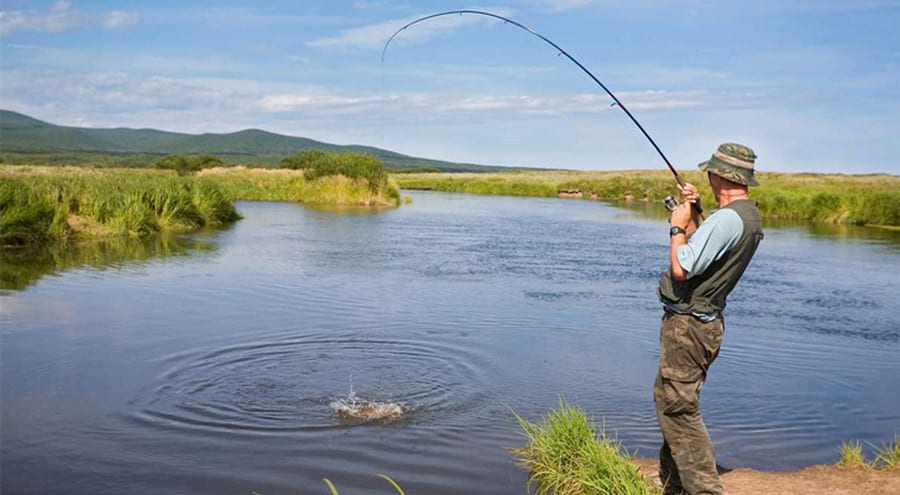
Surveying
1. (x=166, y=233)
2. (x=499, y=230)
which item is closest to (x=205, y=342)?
(x=166, y=233)

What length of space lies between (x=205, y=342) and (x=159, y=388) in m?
1.72

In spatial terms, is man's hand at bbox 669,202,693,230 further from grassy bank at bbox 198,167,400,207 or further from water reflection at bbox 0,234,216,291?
grassy bank at bbox 198,167,400,207

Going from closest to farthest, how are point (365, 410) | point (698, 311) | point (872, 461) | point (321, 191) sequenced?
point (698, 311) → point (872, 461) → point (365, 410) → point (321, 191)

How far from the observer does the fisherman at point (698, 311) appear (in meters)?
4.36

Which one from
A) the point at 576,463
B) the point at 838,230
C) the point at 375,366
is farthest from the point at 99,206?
the point at 838,230

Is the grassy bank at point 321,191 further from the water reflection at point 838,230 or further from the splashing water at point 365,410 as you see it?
the splashing water at point 365,410

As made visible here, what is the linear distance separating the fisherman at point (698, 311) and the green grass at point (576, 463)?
0.30 metres

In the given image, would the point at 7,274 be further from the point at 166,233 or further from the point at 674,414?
the point at 674,414

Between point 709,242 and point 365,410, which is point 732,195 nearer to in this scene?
point 709,242

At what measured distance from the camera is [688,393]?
4.42 metres

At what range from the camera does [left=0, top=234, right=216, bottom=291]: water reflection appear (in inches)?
524

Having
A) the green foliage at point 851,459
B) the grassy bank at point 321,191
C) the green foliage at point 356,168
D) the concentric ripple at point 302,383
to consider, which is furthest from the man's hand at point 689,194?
the green foliage at point 356,168

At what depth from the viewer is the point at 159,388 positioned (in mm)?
7266

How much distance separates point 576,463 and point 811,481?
1.34m
